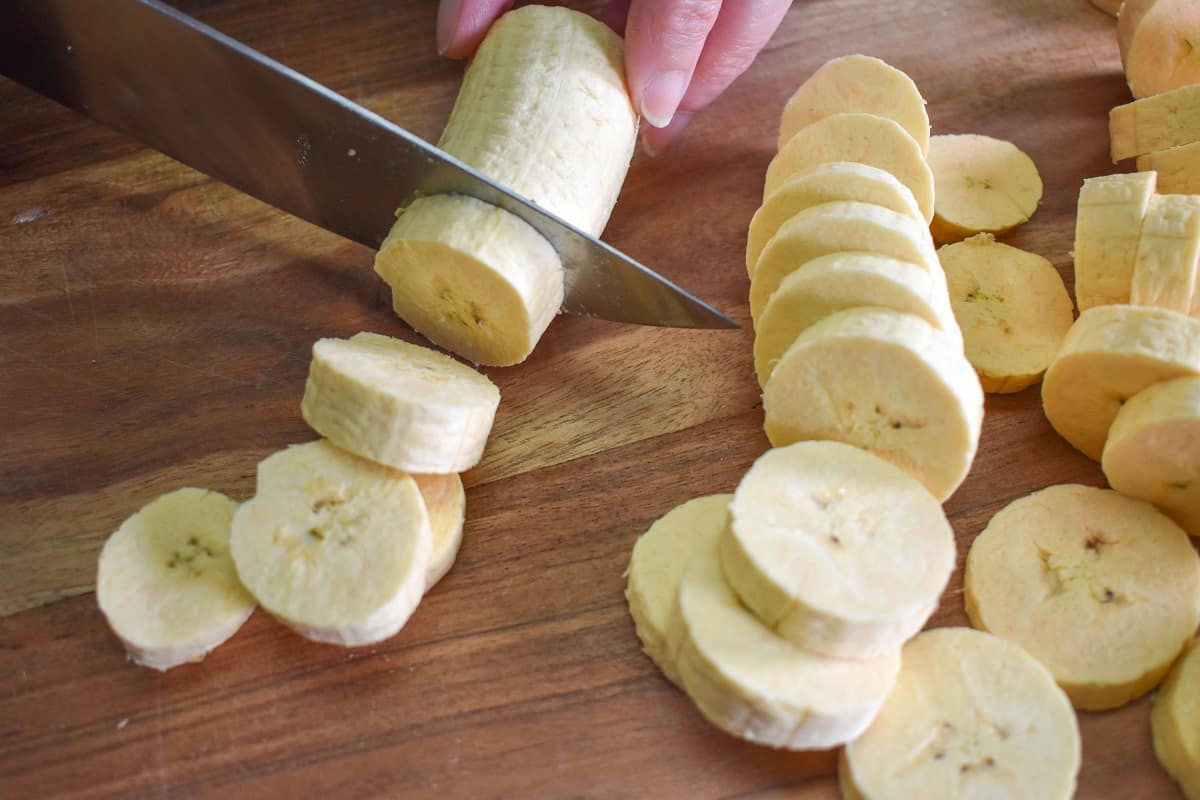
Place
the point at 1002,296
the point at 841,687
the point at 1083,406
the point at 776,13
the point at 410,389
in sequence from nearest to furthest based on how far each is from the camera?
1. the point at 841,687
2. the point at 410,389
3. the point at 1083,406
4. the point at 1002,296
5. the point at 776,13

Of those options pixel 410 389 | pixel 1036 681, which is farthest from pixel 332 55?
pixel 1036 681

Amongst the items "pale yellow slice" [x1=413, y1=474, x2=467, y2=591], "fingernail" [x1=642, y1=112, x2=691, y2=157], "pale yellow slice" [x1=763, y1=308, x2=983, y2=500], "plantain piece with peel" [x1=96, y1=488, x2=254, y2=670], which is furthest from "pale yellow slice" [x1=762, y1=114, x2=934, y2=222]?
"plantain piece with peel" [x1=96, y1=488, x2=254, y2=670]

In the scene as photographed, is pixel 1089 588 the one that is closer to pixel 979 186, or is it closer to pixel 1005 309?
pixel 1005 309

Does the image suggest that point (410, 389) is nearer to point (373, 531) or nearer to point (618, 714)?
point (373, 531)

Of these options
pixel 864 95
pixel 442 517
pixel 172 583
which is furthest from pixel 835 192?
pixel 172 583

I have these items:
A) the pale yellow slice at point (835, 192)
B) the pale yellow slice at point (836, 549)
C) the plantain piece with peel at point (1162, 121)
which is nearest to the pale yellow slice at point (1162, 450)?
the pale yellow slice at point (836, 549)

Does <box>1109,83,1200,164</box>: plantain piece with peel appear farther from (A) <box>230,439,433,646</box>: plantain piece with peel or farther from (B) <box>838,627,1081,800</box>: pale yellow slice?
(A) <box>230,439,433,646</box>: plantain piece with peel

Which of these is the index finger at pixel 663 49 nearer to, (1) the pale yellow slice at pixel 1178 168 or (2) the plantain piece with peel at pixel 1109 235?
(2) the plantain piece with peel at pixel 1109 235
